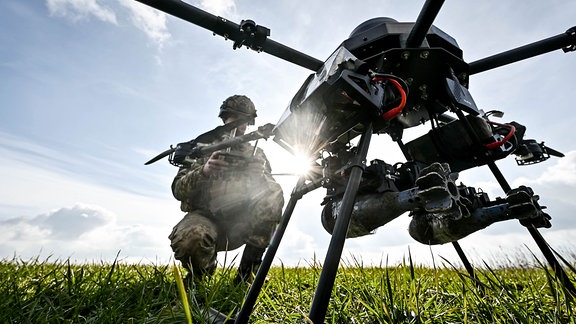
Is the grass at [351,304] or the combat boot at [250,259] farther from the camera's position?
Result: the combat boot at [250,259]

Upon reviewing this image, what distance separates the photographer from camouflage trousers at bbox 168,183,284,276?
3.52 metres

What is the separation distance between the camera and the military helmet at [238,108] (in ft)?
15.6

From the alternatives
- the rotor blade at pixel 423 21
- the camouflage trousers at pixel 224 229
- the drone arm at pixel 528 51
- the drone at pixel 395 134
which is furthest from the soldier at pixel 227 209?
the drone arm at pixel 528 51

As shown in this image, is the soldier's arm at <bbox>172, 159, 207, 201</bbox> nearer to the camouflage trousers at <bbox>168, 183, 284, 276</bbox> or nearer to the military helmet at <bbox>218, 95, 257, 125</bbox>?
the camouflage trousers at <bbox>168, 183, 284, 276</bbox>

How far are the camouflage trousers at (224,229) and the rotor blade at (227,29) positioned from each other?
2337 mm

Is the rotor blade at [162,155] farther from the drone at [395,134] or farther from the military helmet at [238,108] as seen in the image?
the drone at [395,134]

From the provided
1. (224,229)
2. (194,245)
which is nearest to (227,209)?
(224,229)

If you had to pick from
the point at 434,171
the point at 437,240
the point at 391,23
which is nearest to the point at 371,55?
the point at 391,23

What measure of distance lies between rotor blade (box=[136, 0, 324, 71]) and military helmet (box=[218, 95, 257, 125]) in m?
2.25

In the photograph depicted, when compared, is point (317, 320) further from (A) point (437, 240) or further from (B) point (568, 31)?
(B) point (568, 31)

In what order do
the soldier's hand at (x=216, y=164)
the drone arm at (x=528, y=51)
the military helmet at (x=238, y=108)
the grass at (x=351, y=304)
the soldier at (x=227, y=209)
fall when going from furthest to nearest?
the military helmet at (x=238, y=108) → the soldier at (x=227, y=209) → the soldier's hand at (x=216, y=164) → the drone arm at (x=528, y=51) → the grass at (x=351, y=304)

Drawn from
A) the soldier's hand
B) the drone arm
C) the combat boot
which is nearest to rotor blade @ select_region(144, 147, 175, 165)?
the soldier's hand

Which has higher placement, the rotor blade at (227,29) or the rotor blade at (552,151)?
the rotor blade at (227,29)

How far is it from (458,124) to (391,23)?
981 mm
